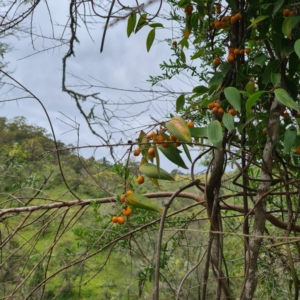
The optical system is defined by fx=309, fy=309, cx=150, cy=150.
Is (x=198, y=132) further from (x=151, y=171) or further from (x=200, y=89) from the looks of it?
(x=200, y=89)

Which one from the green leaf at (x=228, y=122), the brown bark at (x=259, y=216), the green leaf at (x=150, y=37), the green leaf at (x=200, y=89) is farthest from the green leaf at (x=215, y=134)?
the green leaf at (x=150, y=37)

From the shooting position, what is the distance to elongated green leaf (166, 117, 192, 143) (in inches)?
14.6

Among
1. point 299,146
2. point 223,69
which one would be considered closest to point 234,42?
point 223,69

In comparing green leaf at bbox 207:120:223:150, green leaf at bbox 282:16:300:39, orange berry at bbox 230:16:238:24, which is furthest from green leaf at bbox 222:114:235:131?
orange berry at bbox 230:16:238:24

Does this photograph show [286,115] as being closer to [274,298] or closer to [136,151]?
[136,151]

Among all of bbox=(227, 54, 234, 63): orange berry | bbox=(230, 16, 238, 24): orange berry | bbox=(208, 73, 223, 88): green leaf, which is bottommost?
bbox=(208, 73, 223, 88): green leaf

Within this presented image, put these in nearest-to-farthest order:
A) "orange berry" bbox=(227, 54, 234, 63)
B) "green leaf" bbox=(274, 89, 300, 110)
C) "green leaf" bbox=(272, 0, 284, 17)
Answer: "green leaf" bbox=(274, 89, 300, 110), "green leaf" bbox=(272, 0, 284, 17), "orange berry" bbox=(227, 54, 234, 63)

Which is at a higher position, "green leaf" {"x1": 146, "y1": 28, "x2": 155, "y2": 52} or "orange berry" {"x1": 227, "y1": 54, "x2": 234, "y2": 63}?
"green leaf" {"x1": 146, "y1": 28, "x2": 155, "y2": 52}

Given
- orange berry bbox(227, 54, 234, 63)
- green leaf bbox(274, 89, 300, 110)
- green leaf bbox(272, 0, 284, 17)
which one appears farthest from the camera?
orange berry bbox(227, 54, 234, 63)

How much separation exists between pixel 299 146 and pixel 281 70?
130 mm

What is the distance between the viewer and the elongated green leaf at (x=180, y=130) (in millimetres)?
370

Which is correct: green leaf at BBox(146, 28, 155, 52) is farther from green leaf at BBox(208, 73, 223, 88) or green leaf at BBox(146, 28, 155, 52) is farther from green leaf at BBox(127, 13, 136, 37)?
green leaf at BBox(208, 73, 223, 88)

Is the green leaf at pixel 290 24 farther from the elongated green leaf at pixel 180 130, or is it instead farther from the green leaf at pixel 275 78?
the elongated green leaf at pixel 180 130

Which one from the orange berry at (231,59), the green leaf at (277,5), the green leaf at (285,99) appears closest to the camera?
the green leaf at (285,99)
